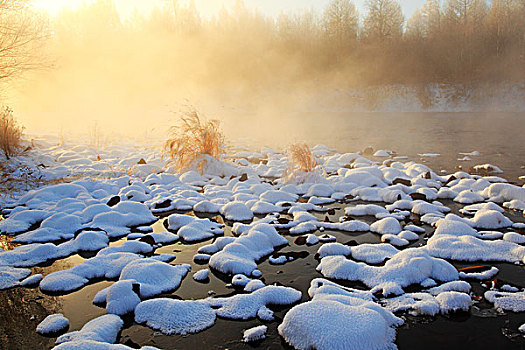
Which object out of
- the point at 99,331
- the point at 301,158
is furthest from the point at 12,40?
the point at 99,331

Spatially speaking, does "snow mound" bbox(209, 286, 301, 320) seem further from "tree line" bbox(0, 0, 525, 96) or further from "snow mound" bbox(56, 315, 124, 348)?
"tree line" bbox(0, 0, 525, 96)

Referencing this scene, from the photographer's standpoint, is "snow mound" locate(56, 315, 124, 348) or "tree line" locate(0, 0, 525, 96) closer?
"snow mound" locate(56, 315, 124, 348)

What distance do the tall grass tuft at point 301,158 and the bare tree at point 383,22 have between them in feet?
94.8

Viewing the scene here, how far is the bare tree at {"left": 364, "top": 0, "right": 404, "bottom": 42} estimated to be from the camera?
1269 inches

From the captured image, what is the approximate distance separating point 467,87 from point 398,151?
19.4m

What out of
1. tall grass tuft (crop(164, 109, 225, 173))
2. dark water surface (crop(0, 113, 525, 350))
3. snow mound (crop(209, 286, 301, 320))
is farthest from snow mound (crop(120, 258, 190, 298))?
tall grass tuft (crop(164, 109, 225, 173))

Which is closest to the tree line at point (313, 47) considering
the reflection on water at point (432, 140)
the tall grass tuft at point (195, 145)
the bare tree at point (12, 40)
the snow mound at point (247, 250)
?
the reflection on water at point (432, 140)

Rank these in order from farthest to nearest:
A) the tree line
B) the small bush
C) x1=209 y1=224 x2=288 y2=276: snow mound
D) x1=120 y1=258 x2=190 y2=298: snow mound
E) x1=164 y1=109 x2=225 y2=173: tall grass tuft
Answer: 1. the tree line
2. x1=164 y1=109 x2=225 y2=173: tall grass tuft
3. the small bush
4. x1=209 y1=224 x2=288 y2=276: snow mound
5. x1=120 y1=258 x2=190 y2=298: snow mound

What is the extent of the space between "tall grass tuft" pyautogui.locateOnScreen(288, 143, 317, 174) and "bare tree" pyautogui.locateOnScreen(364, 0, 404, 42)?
2888 centimetres

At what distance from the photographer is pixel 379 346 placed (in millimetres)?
2160

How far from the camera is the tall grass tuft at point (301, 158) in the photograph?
6.61m

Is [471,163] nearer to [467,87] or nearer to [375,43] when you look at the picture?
[467,87]

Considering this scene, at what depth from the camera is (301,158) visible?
6.60m

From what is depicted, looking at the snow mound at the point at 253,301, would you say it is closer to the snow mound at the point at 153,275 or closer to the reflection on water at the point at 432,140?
the snow mound at the point at 153,275
